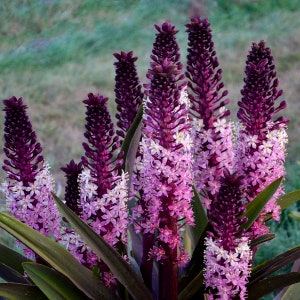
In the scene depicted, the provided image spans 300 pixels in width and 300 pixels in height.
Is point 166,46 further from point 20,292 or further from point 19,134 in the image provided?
point 20,292

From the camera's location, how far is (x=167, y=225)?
219 cm

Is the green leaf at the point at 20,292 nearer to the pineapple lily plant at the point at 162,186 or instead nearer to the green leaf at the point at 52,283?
the pineapple lily plant at the point at 162,186

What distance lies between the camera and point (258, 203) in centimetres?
234

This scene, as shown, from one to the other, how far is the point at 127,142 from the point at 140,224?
383 millimetres

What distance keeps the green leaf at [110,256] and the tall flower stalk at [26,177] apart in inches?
3.9

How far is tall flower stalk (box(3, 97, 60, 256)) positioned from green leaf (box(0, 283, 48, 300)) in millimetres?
206

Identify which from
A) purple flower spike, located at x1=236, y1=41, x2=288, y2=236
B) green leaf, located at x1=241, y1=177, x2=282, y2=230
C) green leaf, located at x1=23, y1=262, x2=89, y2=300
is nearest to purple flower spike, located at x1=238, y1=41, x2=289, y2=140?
purple flower spike, located at x1=236, y1=41, x2=288, y2=236

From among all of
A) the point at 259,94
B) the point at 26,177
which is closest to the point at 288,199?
the point at 259,94

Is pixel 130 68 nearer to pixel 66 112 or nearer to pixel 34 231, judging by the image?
pixel 34 231

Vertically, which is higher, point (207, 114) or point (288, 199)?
point (207, 114)

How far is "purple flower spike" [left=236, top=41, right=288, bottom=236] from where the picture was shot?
7.45 feet

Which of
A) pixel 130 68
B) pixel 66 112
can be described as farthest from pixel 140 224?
pixel 66 112

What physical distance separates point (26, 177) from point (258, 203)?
779 mm

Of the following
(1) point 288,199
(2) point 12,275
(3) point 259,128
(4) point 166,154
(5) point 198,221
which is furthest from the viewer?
(5) point 198,221
